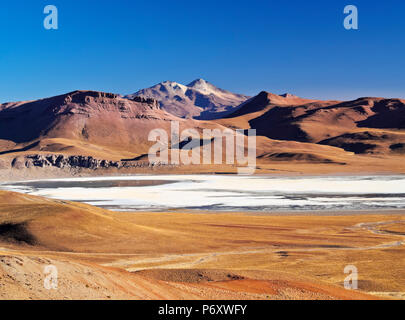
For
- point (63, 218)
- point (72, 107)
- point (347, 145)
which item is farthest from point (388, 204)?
point (72, 107)

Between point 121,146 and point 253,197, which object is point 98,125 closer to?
point 121,146

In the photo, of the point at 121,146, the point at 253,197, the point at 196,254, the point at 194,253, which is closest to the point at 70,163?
the point at 121,146

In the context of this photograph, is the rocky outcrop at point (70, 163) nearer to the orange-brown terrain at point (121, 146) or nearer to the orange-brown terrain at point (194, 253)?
the orange-brown terrain at point (121, 146)

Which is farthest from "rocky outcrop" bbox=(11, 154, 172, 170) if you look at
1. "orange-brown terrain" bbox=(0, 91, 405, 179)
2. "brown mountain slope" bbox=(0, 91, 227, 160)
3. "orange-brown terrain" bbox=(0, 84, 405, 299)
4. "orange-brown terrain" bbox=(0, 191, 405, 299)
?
"orange-brown terrain" bbox=(0, 191, 405, 299)

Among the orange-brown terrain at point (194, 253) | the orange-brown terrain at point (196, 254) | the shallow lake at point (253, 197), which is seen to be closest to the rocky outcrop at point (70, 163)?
the shallow lake at point (253, 197)

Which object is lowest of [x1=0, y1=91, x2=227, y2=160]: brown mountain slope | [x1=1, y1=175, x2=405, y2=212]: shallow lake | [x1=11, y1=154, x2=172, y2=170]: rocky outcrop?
[x1=1, y1=175, x2=405, y2=212]: shallow lake

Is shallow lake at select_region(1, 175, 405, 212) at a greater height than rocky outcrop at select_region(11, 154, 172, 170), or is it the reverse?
rocky outcrop at select_region(11, 154, 172, 170)

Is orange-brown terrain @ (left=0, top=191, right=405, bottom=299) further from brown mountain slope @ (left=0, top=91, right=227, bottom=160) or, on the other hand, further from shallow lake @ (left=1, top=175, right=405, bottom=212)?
brown mountain slope @ (left=0, top=91, right=227, bottom=160)

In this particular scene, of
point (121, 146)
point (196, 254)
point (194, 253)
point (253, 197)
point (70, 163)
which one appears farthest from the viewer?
point (121, 146)

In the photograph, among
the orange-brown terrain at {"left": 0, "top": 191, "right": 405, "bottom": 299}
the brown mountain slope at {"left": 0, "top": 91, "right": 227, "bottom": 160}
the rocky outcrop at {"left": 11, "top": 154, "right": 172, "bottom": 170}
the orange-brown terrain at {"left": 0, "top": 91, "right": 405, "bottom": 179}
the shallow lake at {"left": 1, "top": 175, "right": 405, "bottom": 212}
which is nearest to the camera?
the orange-brown terrain at {"left": 0, "top": 191, "right": 405, "bottom": 299}
